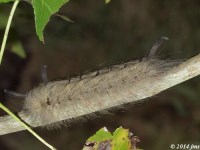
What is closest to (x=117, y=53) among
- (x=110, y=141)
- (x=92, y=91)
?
(x=92, y=91)

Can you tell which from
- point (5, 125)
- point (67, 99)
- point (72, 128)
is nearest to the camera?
point (5, 125)

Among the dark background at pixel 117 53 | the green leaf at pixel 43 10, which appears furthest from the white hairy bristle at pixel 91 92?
the dark background at pixel 117 53

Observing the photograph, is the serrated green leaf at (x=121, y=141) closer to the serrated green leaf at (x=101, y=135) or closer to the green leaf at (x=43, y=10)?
the serrated green leaf at (x=101, y=135)

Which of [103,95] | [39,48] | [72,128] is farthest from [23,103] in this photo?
[39,48]

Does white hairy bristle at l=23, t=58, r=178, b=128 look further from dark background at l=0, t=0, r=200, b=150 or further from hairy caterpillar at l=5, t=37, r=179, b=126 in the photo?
dark background at l=0, t=0, r=200, b=150

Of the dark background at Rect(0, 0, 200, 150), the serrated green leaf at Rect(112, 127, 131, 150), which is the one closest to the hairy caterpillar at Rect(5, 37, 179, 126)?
the serrated green leaf at Rect(112, 127, 131, 150)

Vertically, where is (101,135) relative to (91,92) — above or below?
below

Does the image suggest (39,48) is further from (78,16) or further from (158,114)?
(158,114)

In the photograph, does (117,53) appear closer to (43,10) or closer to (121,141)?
(121,141)
